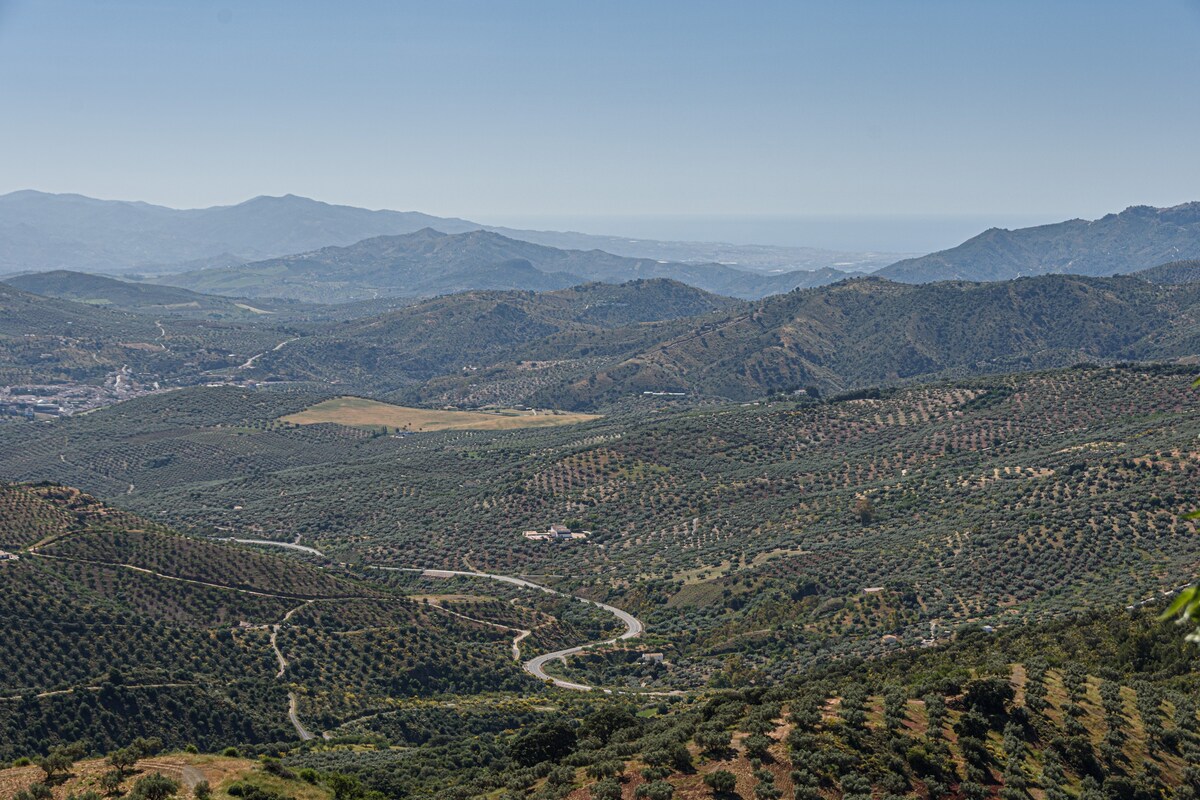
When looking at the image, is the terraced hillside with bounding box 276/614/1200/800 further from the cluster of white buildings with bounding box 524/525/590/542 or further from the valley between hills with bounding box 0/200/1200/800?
the cluster of white buildings with bounding box 524/525/590/542

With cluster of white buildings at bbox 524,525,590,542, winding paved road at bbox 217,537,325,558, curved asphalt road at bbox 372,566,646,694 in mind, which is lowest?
winding paved road at bbox 217,537,325,558

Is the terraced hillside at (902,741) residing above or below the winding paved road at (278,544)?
above

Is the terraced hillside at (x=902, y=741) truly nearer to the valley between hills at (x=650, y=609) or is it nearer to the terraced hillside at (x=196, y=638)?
the valley between hills at (x=650, y=609)

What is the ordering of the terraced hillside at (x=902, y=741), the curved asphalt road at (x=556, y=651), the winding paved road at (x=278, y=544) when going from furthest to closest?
the winding paved road at (x=278, y=544) → the curved asphalt road at (x=556, y=651) → the terraced hillside at (x=902, y=741)

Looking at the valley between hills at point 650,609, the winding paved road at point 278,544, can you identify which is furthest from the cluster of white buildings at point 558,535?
the winding paved road at point 278,544

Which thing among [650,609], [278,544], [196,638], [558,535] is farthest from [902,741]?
[278,544]

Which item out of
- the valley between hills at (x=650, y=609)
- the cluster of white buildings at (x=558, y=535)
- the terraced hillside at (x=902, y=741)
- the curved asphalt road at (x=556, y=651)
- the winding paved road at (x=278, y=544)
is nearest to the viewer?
the terraced hillside at (x=902, y=741)

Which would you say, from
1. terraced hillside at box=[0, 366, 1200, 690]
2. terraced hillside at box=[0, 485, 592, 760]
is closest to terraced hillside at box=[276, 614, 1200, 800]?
terraced hillside at box=[0, 485, 592, 760]

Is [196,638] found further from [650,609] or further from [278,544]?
[278,544]
